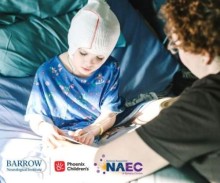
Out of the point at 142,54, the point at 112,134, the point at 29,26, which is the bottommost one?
the point at 112,134

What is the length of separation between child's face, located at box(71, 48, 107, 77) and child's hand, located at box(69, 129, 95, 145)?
15cm

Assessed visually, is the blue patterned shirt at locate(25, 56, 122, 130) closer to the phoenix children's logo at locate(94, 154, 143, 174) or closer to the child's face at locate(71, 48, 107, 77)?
the child's face at locate(71, 48, 107, 77)

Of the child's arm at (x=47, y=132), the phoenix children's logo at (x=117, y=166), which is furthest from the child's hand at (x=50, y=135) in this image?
the phoenix children's logo at (x=117, y=166)

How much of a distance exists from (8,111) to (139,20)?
1.56ft

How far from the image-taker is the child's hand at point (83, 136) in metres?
1.05

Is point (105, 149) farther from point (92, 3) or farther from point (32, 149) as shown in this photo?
point (92, 3)

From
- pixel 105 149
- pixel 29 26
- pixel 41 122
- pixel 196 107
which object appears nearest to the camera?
pixel 196 107

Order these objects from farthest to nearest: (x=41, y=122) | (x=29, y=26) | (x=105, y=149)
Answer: (x=29, y=26) → (x=41, y=122) → (x=105, y=149)

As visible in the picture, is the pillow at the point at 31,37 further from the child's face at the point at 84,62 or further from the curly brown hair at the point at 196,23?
the curly brown hair at the point at 196,23

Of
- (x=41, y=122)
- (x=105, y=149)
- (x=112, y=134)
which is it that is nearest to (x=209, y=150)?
(x=105, y=149)

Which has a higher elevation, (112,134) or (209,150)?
(209,150)

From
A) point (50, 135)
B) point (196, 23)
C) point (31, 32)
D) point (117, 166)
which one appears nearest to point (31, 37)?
point (31, 32)

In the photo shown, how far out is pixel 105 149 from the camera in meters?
0.95

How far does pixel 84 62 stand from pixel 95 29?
9cm
